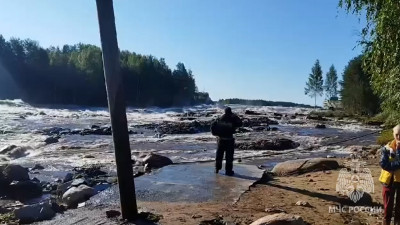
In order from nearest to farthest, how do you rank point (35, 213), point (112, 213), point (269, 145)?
point (112, 213)
point (35, 213)
point (269, 145)

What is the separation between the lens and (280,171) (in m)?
11.2

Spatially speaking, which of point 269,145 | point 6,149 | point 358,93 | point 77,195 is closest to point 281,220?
point 77,195

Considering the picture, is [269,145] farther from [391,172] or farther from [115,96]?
[115,96]

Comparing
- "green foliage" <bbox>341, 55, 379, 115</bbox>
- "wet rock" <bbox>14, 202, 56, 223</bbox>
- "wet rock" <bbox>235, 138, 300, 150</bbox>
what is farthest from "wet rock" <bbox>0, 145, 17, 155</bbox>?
"green foliage" <bbox>341, 55, 379, 115</bbox>

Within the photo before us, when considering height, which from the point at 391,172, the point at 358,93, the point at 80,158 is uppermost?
the point at 358,93

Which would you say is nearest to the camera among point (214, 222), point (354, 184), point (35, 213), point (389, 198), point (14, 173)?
point (389, 198)

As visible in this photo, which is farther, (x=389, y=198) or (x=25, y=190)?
(x=25, y=190)

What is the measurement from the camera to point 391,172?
5.42 m

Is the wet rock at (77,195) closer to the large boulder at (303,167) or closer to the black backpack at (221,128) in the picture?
the black backpack at (221,128)

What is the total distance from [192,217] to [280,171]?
5568 mm

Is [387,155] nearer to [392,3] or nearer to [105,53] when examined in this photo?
[392,3]

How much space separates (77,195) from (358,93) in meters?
62.7

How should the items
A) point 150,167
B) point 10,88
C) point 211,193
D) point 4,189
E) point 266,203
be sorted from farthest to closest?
point 10,88, point 150,167, point 4,189, point 211,193, point 266,203

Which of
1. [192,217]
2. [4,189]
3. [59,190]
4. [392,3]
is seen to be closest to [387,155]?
[392,3]
